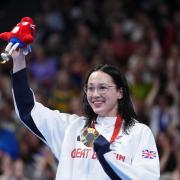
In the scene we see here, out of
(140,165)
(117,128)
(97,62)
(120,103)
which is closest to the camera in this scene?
(140,165)

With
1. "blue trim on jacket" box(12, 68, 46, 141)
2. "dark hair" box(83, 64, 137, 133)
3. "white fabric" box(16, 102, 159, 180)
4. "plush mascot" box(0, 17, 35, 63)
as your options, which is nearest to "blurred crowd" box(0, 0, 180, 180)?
"dark hair" box(83, 64, 137, 133)

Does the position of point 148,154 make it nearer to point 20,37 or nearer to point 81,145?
point 81,145

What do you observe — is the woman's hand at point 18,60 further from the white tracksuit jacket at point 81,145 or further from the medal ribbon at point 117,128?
the medal ribbon at point 117,128

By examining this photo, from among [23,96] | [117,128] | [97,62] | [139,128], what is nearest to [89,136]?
[117,128]

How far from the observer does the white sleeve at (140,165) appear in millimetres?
4574

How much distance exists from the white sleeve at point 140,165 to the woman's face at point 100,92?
313 mm

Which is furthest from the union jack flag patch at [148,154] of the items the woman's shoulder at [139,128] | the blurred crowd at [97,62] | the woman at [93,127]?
the blurred crowd at [97,62]

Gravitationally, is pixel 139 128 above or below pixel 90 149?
above

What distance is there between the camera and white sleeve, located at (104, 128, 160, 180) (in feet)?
15.0

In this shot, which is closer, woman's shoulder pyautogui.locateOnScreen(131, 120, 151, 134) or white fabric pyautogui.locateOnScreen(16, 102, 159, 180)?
white fabric pyautogui.locateOnScreen(16, 102, 159, 180)

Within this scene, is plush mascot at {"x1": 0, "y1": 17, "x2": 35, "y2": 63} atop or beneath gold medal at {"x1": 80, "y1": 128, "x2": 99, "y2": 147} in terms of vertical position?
atop

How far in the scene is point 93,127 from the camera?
500 cm

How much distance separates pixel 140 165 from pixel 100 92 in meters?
0.56

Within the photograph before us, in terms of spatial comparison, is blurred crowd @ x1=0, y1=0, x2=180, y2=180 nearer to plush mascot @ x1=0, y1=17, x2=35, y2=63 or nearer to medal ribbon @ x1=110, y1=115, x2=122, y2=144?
medal ribbon @ x1=110, y1=115, x2=122, y2=144
